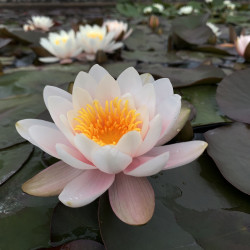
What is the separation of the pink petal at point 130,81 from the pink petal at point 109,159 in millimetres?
251

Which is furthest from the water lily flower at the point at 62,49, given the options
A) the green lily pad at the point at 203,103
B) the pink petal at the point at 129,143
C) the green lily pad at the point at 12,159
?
the pink petal at the point at 129,143

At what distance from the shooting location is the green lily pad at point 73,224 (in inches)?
25.6

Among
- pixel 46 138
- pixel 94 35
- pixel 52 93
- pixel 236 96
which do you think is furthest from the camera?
pixel 94 35

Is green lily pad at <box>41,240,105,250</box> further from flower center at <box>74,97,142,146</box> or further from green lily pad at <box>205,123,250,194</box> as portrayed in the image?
green lily pad at <box>205,123,250,194</box>

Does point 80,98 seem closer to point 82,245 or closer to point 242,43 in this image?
point 82,245

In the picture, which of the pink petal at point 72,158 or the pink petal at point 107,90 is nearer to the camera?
the pink petal at point 72,158

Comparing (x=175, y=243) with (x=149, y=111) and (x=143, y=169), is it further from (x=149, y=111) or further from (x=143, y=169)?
(x=149, y=111)

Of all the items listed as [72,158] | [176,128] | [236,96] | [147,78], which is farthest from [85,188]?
[236,96]

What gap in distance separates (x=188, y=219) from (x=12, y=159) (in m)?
0.58

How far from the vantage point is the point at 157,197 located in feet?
2.35

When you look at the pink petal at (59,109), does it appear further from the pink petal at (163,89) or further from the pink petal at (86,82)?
the pink petal at (163,89)

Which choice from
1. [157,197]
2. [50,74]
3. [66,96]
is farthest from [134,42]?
[157,197]

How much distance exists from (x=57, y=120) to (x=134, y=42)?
206cm

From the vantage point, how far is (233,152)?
0.83 meters
